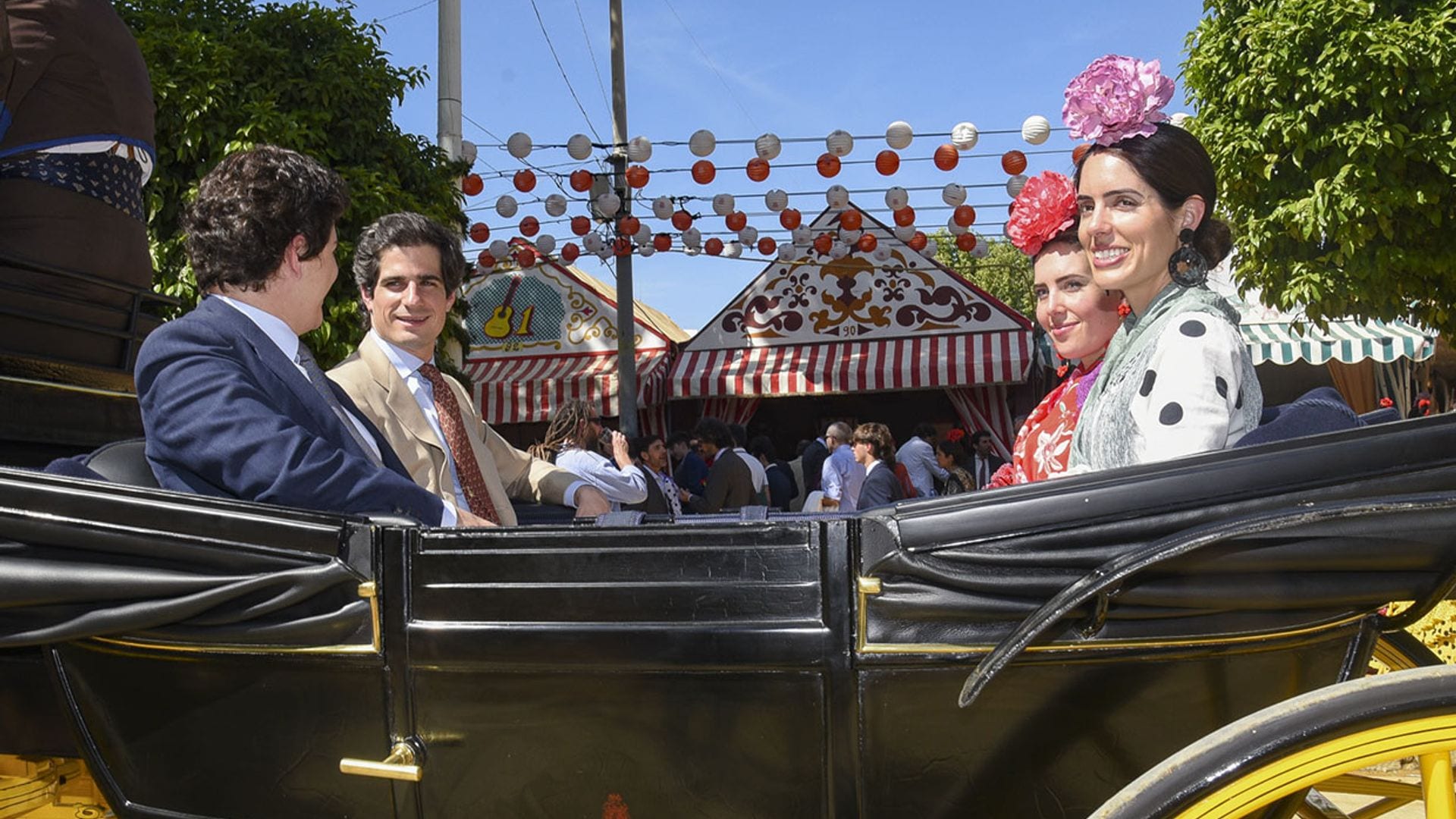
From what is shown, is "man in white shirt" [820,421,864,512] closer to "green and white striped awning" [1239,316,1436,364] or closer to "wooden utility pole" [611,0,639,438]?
"wooden utility pole" [611,0,639,438]

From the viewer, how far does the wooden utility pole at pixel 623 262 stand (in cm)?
1181

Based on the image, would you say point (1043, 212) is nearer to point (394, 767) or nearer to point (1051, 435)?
point (1051, 435)

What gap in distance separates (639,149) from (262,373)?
1010cm

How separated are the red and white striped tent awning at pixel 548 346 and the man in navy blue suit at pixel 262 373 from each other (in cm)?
1198

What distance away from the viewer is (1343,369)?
13.5m

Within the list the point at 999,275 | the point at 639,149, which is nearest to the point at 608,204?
the point at 639,149

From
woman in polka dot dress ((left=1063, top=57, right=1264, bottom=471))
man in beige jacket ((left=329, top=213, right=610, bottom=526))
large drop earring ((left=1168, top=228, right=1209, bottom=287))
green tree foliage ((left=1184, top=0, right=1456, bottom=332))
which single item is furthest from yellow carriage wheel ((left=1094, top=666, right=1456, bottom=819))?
green tree foliage ((left=1184, top=0, right=1456, bottom=332))

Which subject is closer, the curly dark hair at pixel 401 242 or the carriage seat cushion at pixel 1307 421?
the carriage seat cushion at pixel 1307 421

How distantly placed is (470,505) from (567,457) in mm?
2628

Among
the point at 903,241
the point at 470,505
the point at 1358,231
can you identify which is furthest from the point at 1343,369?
the point at 470,505

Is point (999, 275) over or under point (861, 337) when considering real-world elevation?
over

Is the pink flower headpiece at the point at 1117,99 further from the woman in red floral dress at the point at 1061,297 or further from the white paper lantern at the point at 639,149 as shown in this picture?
the white paper lantern at the point at 639,149

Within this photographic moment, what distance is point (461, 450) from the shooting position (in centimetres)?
262

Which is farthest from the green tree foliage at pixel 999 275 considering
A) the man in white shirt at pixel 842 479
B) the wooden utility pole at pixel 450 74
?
the wooden utility pole at pixel 450 74
